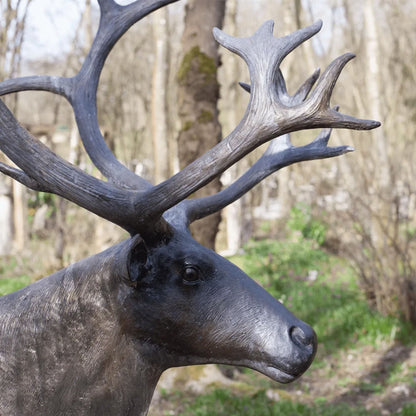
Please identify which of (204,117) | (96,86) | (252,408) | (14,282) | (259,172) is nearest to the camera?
(259,172)

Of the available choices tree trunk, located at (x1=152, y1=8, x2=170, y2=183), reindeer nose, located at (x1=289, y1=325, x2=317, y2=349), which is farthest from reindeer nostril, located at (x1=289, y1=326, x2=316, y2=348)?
tree trunk, located at (x1=152, y1=8, x2=170, y2=183)

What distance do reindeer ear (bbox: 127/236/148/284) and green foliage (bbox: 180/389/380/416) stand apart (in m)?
2.63

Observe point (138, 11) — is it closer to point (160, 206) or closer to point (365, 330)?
point (160, 206)

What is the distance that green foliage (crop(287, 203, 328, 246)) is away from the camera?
1056 cm

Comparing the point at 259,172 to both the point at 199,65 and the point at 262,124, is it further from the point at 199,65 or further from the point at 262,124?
the point at 199,65

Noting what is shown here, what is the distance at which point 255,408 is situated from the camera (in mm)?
4246

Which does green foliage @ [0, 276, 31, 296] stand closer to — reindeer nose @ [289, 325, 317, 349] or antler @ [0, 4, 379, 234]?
antler @ [0, 4, 379, 234]

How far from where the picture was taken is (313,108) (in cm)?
171

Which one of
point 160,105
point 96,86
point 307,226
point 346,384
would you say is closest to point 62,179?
point 96,86

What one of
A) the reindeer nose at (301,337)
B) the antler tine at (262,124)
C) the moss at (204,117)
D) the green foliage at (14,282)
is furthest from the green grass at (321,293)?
the antler tine at (262,124)

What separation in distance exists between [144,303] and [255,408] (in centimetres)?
280

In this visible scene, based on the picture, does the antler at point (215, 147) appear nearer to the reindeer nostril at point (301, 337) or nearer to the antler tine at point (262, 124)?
the antler tine at point (262, 124)

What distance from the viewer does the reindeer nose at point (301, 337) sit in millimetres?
1816

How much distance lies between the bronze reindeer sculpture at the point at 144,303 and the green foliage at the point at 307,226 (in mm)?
8842
